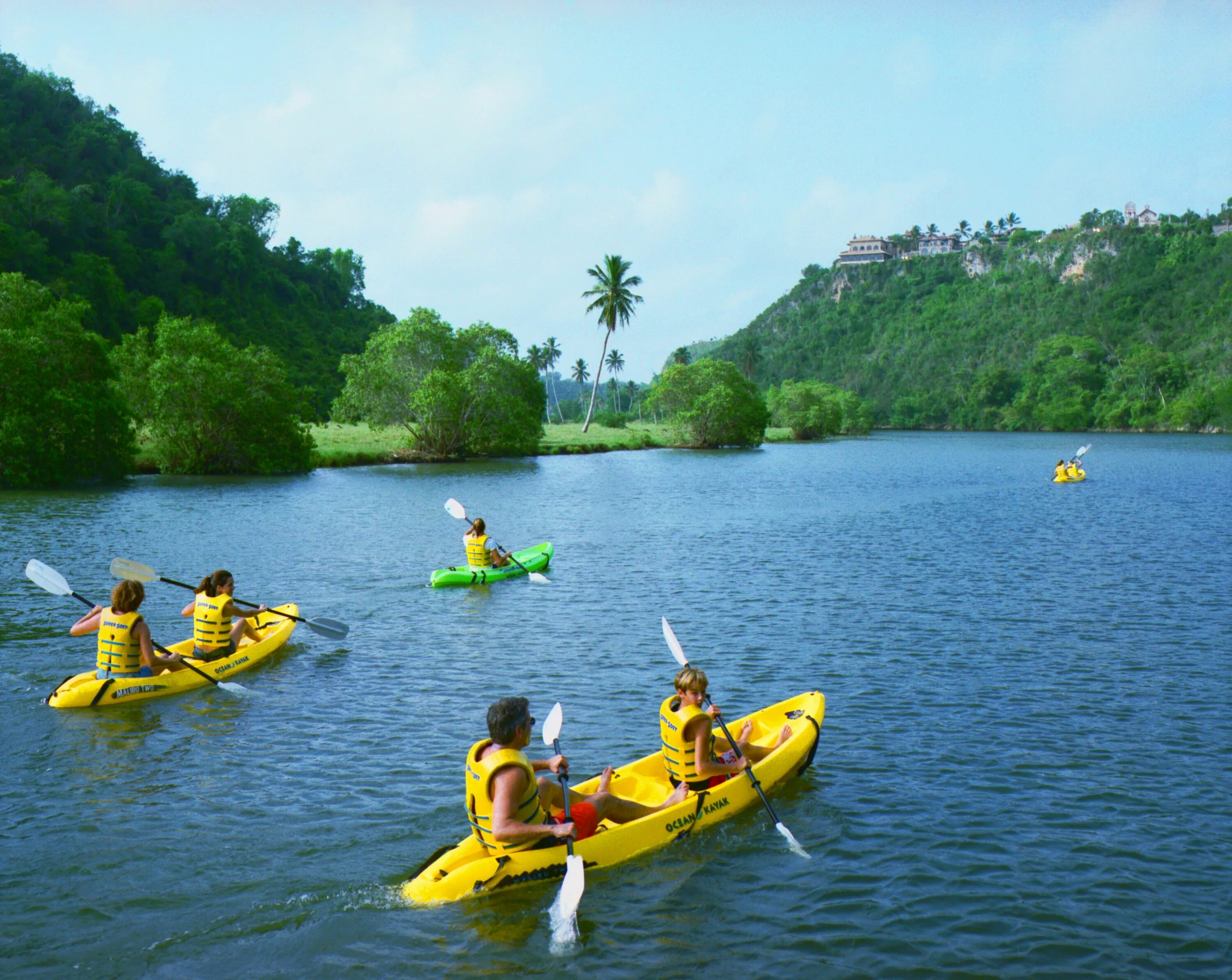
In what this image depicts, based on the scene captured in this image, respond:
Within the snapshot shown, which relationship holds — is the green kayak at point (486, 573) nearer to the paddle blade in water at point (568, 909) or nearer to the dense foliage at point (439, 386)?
the paddle blade in water at point (568, 909)

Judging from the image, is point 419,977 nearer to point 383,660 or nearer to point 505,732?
point 505,732

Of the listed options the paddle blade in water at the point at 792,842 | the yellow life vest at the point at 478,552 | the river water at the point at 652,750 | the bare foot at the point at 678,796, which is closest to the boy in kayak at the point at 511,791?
the river water at the point at 652,750

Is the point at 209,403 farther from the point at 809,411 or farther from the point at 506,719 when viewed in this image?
the point at 809,411

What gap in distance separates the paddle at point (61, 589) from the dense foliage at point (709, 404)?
76.8 metres

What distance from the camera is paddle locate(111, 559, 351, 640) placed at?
14195 millimetres

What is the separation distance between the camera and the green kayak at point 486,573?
2141cm

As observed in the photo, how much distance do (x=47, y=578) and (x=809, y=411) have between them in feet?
368

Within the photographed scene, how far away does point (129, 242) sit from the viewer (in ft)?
288

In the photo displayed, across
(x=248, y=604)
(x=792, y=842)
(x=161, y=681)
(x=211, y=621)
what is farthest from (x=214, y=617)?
(x=792, y=842)

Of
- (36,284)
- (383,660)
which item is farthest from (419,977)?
(36,284)

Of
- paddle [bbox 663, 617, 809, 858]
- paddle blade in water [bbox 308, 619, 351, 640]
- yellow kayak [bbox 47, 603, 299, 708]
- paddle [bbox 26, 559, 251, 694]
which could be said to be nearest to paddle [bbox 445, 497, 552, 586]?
paddle blade in water [bbox 308, 619, 351, 640]

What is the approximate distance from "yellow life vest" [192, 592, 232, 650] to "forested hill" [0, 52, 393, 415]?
213ft

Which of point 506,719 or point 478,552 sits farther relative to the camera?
point 478,552

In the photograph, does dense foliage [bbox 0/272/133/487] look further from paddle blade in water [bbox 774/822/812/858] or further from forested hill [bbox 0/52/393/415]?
paddle blade in water [bbox 774/822/812/858]
